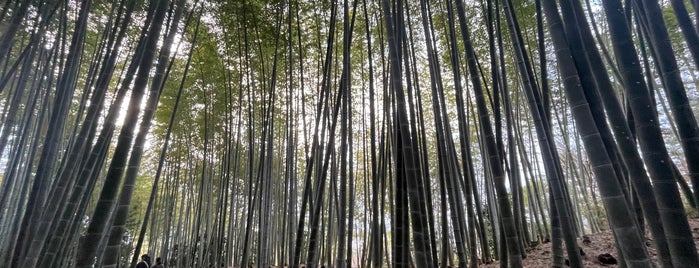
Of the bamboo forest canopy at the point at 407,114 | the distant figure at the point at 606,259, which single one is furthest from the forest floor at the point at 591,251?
the bamboo forest canopy at the point at 407,114

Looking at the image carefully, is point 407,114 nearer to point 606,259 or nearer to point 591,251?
point 606,259

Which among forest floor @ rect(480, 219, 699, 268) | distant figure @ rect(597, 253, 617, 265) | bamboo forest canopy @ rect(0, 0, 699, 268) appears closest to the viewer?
bamboo forest canopy @ rect(0, 0, 699, 268)

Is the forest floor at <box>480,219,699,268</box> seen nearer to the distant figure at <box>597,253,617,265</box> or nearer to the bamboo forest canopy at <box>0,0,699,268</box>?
the distant figure at <box>597,253,617,265</box>

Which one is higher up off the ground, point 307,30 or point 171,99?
point 307,30

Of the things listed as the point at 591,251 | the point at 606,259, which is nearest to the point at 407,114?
the point at 606,259

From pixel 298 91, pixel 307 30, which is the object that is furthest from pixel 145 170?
pixel 307 30

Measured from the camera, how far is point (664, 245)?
1095mm

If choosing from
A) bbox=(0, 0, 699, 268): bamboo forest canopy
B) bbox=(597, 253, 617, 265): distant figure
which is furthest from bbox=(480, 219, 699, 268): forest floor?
bbox=(0, 0, 699, 268): bamboo forest canopy

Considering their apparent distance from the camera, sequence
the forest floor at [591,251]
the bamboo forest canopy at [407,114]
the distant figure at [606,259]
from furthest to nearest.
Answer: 1. the forest floor at [591,251]
2. the distant figure at [606,259]
3. the bamboo forest canopy at [407,114]

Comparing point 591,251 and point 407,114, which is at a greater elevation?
point 407,114

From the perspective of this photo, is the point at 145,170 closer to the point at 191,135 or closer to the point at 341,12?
the point at 191,135

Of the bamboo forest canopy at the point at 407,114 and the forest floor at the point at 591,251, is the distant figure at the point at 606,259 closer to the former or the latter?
the forest floor at the point at 591,251

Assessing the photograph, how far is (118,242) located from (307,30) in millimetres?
4431

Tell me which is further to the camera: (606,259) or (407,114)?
(606,259)
